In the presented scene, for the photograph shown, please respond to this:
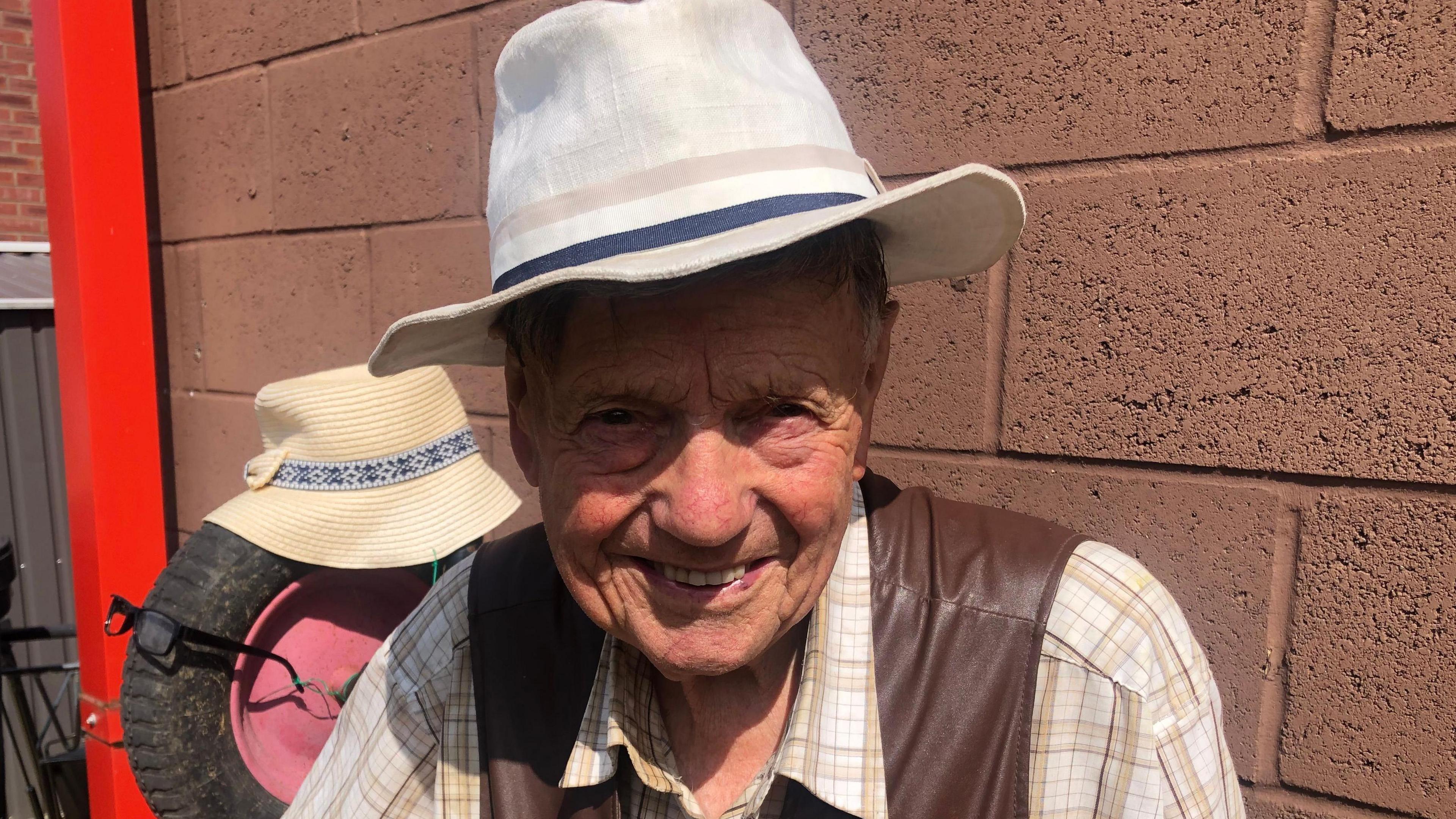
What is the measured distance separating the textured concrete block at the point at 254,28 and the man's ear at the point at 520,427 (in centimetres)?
224

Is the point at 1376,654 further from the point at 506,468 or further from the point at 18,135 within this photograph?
the point at 18,135

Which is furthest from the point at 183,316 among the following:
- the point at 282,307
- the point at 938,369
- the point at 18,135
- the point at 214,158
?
the point at 18,135

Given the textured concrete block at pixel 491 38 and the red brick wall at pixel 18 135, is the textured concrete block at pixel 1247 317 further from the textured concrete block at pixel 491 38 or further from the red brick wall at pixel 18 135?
the red brick wall at pixel 18 135

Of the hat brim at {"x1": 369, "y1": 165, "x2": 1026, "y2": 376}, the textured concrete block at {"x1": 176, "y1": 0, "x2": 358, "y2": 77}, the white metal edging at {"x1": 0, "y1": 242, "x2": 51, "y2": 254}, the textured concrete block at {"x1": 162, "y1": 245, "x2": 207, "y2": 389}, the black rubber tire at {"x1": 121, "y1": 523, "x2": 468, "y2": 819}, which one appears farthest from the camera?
the white metal edging at {"x1": 0, "y1": 242, "x2": 51, "y2": 254}

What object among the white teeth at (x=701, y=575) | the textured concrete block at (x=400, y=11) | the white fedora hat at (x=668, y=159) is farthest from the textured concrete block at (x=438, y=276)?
the white teeth at (x=701, y=575)

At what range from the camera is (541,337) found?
1.18 metres

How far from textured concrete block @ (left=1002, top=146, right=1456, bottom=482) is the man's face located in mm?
718

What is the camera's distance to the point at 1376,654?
148cm

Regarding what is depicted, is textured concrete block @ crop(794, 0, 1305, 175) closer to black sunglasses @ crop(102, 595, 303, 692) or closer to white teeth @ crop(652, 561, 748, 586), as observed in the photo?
white teeth @ crop(652, 561, 748, 586)

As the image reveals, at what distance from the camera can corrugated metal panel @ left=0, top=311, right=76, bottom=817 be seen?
5.49m

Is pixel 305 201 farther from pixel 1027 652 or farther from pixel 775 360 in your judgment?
pixel 1027 652

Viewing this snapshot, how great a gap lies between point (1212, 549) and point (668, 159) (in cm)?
125

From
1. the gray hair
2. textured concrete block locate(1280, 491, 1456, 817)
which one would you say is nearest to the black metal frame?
the gray hair

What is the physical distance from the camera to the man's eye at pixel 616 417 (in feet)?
3.75
